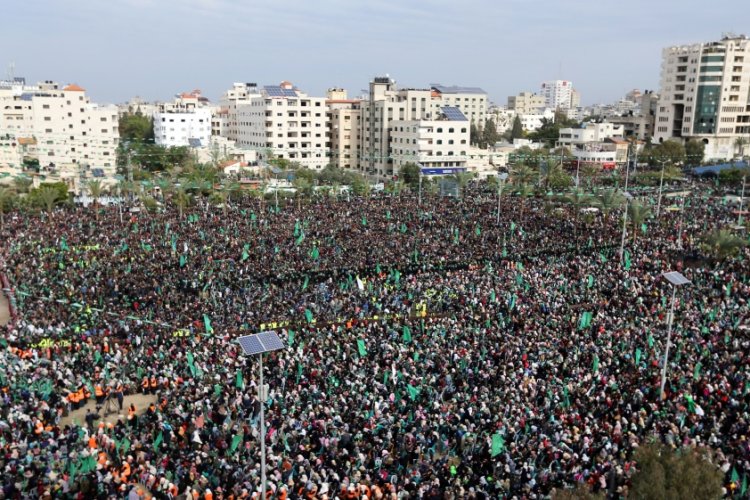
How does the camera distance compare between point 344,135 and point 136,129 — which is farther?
point 136,129

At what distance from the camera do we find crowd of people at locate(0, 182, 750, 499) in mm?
12102

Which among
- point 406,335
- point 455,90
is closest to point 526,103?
point 455,90

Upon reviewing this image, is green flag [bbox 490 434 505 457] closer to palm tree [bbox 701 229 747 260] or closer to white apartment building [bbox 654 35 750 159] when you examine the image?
palm tree [bbox 701 229 747 260]

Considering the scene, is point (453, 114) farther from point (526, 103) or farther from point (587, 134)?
point (526, 103)

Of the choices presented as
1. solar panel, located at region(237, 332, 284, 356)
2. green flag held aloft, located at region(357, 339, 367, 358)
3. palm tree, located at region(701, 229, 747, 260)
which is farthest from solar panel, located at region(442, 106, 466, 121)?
solar panel, located at region(237, 332, 284, 356)

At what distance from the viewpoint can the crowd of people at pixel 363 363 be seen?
476 inches

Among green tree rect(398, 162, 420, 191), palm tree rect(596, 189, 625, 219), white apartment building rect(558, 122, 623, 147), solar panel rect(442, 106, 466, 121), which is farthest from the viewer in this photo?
white apartment building rect(558, 122, 623, 147)

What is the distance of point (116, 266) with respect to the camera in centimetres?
2548

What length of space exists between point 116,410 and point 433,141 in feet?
173

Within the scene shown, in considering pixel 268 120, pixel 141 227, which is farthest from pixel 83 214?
pixel 268 120

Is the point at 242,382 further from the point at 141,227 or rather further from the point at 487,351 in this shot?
the point at 141,227

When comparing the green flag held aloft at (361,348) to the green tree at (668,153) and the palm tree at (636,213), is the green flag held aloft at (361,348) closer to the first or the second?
the palm tree at (636,213)

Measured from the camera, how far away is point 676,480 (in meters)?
8.54

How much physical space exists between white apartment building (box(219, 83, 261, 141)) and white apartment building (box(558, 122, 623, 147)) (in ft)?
141
